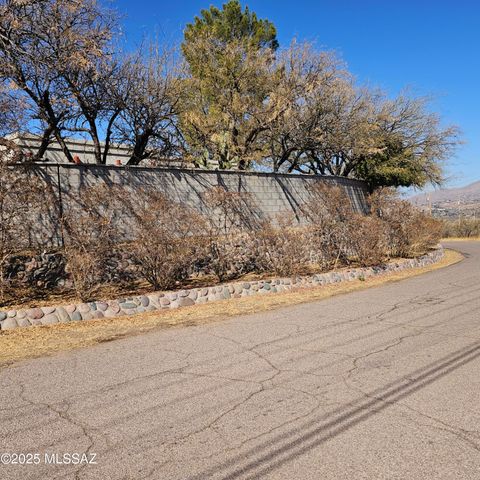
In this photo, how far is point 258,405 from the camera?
4441 mm

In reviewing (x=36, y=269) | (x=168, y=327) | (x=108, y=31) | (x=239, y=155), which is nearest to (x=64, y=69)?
(x=108, y=31)

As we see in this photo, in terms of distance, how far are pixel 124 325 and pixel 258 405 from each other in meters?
4.88

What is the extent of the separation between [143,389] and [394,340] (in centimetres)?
390

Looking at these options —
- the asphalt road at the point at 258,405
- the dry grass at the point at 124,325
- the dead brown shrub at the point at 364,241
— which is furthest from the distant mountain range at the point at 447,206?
the asphalt road at the point at 258,405

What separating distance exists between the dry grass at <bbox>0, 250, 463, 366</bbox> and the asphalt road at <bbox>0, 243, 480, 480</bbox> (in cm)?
56

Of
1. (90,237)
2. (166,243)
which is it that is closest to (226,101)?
(166,243)

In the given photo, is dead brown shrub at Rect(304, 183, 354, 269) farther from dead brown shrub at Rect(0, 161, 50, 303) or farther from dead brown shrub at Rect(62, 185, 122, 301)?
dead brown shrub at Rect(0, 161, 50, 303)

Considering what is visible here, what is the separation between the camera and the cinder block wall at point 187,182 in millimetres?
11648

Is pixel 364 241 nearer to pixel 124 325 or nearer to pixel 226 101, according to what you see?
pixel 226 101

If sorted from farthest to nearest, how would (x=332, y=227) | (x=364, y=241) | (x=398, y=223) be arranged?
(x=398, y=223)
(x=364, y=241)
(x=332, y=227)

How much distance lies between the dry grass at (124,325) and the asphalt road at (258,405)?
0.56 meters

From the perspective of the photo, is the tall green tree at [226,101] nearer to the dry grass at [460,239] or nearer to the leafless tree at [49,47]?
the leafless tree at [49,47]

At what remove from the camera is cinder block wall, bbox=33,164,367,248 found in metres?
11.6

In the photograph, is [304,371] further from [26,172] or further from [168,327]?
[26,172]
